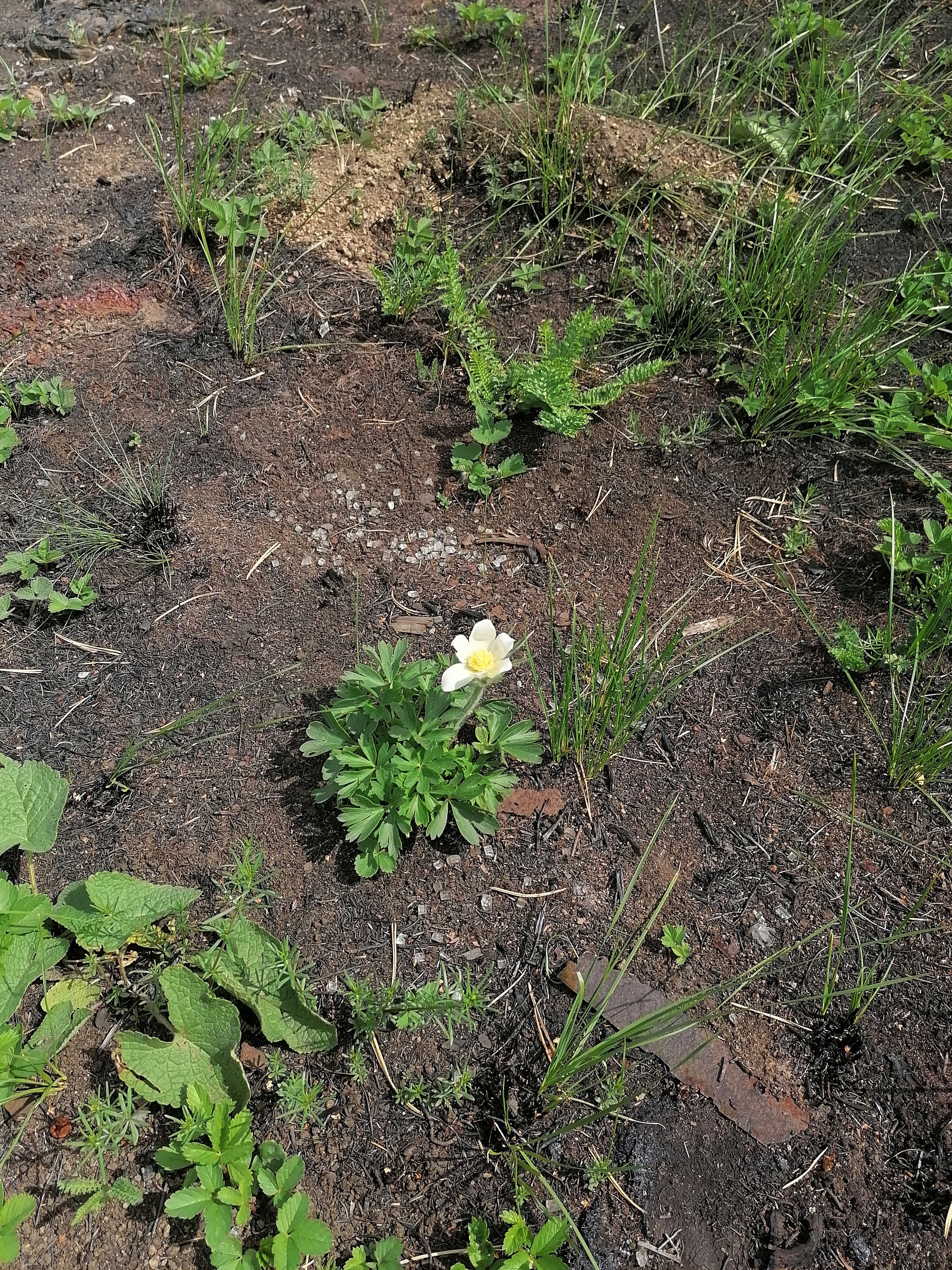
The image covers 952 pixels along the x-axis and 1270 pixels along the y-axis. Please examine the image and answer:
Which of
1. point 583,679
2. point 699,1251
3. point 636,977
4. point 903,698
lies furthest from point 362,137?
point 699,1251

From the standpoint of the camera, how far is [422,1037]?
175 cm

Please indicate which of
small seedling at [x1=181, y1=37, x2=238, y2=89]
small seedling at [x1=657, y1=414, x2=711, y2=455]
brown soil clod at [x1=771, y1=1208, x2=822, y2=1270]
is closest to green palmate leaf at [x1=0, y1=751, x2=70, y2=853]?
brown soil clod at [x1=771, y1=1208, x2=822, y2=1270]

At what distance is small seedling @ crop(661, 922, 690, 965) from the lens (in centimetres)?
180

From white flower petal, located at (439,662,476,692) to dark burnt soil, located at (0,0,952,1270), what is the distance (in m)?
0.47

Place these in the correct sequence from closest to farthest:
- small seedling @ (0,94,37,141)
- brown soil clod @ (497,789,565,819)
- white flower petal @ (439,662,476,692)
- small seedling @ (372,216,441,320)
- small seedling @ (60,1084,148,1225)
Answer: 1. small seedling @ (60,1084,148,1225)
2. white flower petal @ (439,662,476,692)
3. brown soil clod @ (497,789,565,819)
4. small seedling @ (372,216,441,320)
5. small seedling @ (0,94,37,141)

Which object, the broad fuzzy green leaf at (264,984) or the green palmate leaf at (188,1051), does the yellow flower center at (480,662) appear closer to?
the broad fuzzy green leaf at (264,984)

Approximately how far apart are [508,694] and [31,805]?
1137 millimetres

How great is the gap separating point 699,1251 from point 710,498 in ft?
6.00

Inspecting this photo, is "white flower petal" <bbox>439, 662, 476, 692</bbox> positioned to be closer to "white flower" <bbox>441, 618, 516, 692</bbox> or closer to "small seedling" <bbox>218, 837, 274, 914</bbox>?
"white flower" <bbox>441, 618, 516, 692</bbox>

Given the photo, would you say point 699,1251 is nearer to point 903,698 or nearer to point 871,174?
point 903,698

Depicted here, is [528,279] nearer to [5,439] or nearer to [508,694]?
[508,694]

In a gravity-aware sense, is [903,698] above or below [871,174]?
below

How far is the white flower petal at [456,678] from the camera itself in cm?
169

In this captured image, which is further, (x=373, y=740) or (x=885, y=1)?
(x=885, y=1)
